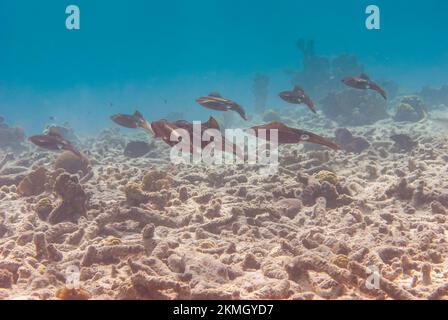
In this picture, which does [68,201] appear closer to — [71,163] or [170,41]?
[71,163]

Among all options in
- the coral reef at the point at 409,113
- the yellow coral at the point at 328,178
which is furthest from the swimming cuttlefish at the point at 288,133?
the coral reef at the point at 409,113

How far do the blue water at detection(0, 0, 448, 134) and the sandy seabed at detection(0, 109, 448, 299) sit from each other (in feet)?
326

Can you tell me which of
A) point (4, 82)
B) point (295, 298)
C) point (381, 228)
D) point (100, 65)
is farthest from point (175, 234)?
point (100, 65)

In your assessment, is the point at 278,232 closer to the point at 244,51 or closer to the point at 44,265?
the point at 44,265

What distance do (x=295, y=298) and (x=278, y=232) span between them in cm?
207

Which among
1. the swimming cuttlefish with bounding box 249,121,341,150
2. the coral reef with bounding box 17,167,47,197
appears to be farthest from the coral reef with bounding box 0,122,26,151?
the swimming cuttlefish with bounding box 249,121,341,150

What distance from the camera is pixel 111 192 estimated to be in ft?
26.7

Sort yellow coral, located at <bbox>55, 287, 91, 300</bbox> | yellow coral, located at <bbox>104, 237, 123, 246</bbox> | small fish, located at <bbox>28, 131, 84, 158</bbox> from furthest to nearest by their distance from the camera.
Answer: small fish, located at <bbox>28, 131, 84, 158</bbox>, yellow coral, located at <bbox>104, 237, 123, 246</bbox>, yellow coral, located at <bbox>55, 287, 91, 300</bbox>

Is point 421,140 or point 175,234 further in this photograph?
point 421,140

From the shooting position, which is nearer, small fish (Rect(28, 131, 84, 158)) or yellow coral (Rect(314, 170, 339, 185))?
small fish (Rect(28, 131, 84, 158))

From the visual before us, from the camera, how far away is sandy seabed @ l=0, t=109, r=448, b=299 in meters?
3.94

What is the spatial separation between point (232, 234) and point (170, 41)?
6124 inches

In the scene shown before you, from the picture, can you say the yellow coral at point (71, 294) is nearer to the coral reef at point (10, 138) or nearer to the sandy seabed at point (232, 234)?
the sandy seabed at point (232, 234)

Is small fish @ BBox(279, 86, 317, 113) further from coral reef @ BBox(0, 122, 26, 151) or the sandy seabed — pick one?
coral reef @ BBox(0, 122, 26, 151)
